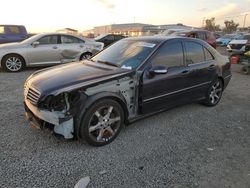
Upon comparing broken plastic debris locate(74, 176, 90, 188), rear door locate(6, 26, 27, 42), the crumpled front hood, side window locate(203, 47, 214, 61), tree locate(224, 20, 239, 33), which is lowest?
broken plastic debris locate(74, 176, 90, 188)

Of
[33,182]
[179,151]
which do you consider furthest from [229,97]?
Answer: [33,182]

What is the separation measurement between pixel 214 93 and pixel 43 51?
649 centimetres

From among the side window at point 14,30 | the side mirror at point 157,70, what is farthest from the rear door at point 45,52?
the side mirror at point 157,70

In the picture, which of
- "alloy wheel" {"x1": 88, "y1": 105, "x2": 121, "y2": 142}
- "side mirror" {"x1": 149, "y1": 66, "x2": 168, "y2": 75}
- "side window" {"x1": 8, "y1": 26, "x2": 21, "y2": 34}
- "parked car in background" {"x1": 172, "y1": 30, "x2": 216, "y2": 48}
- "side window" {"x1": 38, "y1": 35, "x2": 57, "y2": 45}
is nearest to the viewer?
"alloy wheel" {"x1": 88, "y1": 105, "x2": 121, "y2": 142}

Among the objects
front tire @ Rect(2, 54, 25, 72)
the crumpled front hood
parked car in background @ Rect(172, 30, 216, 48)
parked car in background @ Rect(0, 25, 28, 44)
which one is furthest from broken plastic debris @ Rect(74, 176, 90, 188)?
parked car in background @ Rect(172, 30, 216, 48)

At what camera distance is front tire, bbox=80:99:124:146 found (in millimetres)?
3400

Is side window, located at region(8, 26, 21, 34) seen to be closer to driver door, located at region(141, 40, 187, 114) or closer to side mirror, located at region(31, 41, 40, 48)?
side mirror, located at region(31, 41, 40, 48)

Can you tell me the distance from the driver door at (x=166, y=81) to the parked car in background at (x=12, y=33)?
35.6 feet

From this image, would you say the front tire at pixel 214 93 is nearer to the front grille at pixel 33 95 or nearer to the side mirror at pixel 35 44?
the front grille at pixel 33 95

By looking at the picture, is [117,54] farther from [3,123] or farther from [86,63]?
[3,123]

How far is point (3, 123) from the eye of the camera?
4.33 meters

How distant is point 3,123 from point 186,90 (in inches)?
138

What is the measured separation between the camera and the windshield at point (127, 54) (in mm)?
4125

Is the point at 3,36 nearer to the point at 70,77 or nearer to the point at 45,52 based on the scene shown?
the point at 45,52
